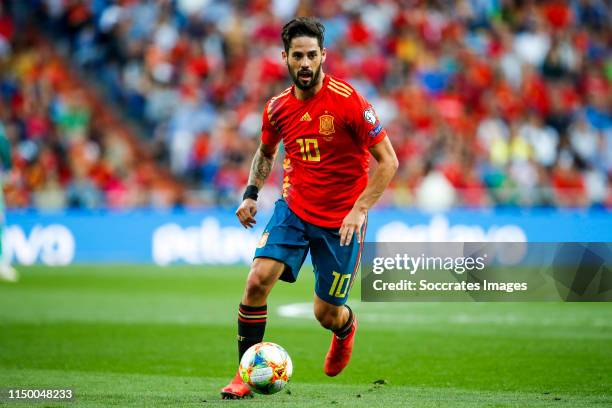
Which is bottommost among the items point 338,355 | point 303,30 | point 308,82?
point 338,355

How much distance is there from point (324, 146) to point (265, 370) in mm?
1649

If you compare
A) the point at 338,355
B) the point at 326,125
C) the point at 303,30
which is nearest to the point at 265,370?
the point at 338,355

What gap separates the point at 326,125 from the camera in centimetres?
745

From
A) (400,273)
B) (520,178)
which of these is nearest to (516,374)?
(400,273)

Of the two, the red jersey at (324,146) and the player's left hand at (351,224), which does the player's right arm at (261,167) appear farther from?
the player's left hand at (351,224)

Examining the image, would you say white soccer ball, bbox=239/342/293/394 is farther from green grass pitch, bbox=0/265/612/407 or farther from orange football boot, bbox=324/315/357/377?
orange football boot, bbox=324/315/357/377

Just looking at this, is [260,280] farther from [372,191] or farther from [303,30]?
[303,30]

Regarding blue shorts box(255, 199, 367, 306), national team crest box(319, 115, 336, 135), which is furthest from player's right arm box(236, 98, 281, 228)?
national team crest box(319, 115, 336, 135)

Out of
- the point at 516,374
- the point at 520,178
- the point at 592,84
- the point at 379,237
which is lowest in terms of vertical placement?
the point at 516,374

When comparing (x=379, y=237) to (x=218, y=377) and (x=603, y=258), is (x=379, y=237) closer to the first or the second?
(x=603, y=258)

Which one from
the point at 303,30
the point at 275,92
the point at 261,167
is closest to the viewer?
the point at 303,30

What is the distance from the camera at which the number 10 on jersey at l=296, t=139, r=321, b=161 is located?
24.7ft

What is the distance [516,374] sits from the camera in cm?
870

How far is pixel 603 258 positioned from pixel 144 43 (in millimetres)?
13289
